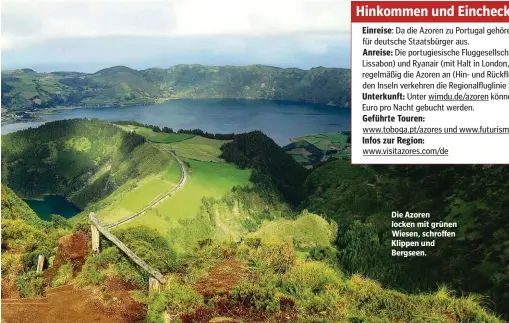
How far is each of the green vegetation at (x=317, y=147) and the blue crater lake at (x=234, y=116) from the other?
5610mm

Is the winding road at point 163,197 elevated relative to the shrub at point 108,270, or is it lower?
lower

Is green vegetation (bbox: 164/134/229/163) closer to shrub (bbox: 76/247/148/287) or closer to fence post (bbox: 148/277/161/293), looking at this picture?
shrub (bbox: 76/247/148/287)

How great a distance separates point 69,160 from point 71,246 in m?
86.6

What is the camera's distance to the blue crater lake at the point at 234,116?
115 metres

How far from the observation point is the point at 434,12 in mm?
10484

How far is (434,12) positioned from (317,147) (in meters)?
85.9

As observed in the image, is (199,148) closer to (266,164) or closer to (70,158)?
(266,164)

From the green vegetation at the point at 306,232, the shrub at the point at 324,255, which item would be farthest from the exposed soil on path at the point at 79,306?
the green vegetation at the point at 306,232

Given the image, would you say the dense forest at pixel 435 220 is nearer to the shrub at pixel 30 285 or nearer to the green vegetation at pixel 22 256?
the shrub at pixel 30 285

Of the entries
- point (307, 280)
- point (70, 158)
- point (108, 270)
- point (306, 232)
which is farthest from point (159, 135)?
point (307, 280)

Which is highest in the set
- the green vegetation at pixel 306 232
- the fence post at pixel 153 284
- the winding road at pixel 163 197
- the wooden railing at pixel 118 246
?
the wooden railing at pixel 118 246

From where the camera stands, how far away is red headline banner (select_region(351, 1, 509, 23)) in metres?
10.4

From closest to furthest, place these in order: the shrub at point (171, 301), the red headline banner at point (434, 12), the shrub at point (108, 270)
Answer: the shrub at point (171, 301) < the shrub at point (108, 270) < the red headline banner at point (434, 12)

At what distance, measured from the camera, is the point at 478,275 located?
21.9 metres
